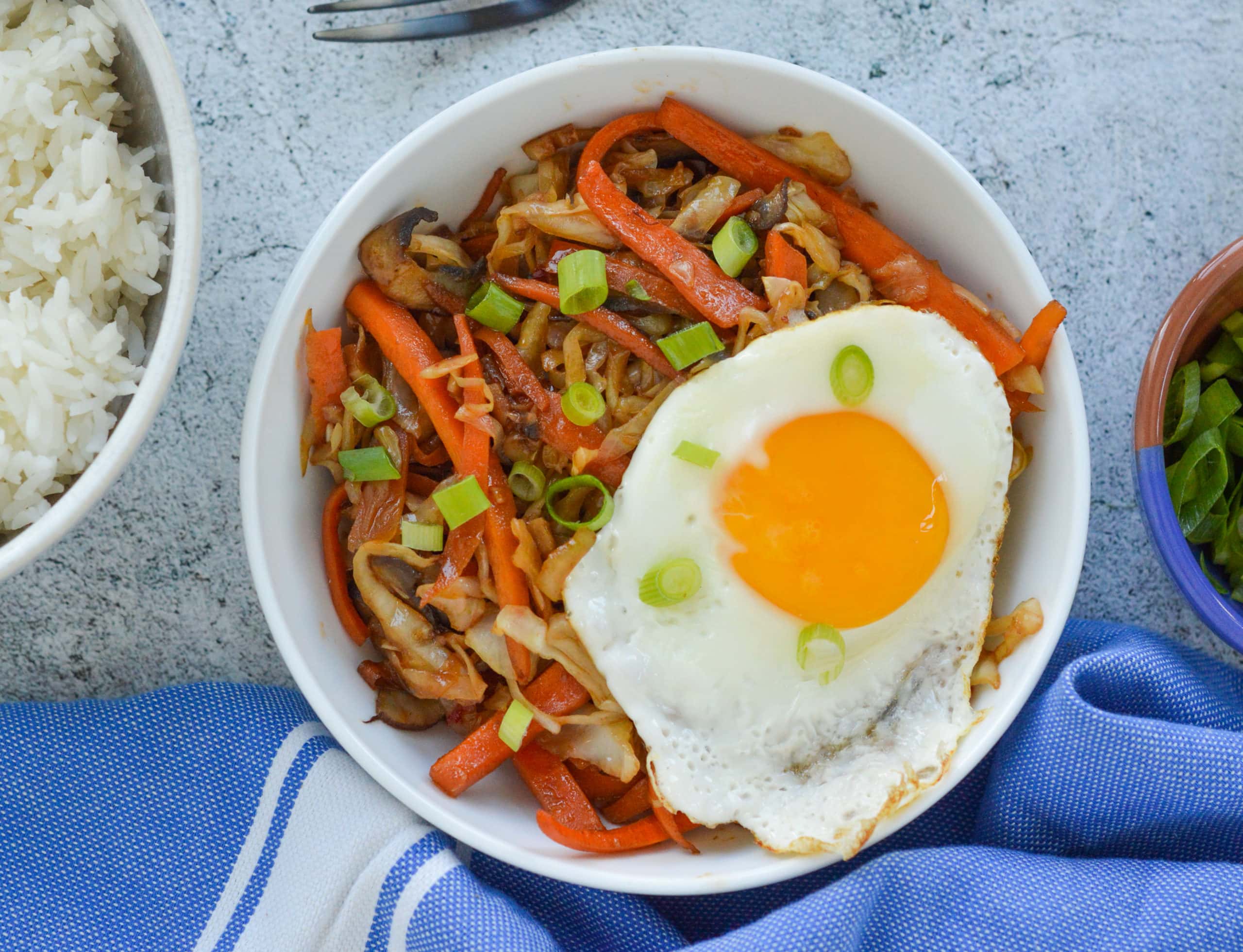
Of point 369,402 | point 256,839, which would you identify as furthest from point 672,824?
point 369,402

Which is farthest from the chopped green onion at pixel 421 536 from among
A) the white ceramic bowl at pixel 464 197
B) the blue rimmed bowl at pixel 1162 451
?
the blue rimmed bowl at pixel 1162 451

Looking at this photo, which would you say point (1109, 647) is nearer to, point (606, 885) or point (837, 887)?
point (837, 887)

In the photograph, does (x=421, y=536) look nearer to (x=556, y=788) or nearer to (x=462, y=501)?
(x=462, y=501)

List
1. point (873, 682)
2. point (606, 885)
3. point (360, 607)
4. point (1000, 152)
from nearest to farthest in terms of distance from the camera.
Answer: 1. point (606, 885)
2. point (873, 682)
3. point (360, 607)
4. point (1000, 152)

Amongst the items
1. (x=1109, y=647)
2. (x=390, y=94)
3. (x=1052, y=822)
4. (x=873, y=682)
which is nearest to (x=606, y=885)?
(x=873, y=682)

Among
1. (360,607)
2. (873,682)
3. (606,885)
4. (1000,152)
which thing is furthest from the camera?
(1000,152)

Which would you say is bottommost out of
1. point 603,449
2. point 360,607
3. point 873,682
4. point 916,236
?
point 360,607
